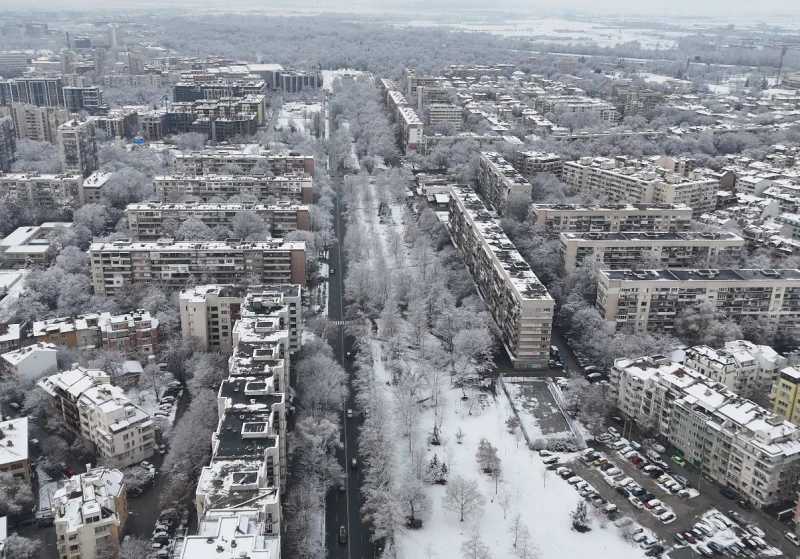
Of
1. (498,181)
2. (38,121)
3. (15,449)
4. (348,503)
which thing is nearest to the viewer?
(15,449)

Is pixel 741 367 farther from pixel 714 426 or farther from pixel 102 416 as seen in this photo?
pixel 102 416

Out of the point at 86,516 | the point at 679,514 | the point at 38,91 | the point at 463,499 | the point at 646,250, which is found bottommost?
the point at 679,514

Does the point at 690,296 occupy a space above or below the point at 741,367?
above

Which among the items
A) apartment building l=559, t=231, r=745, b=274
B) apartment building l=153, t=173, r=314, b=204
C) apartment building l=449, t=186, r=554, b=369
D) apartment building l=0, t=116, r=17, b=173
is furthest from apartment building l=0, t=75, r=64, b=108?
apartment building l=559, t=231, r=745, b=274

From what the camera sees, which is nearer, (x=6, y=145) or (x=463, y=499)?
(x=463, y=499)

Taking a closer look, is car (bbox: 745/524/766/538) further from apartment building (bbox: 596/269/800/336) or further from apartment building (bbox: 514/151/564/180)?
apartment building (bbox: 514/151/564/180)

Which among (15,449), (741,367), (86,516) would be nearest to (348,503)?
(86,516)
